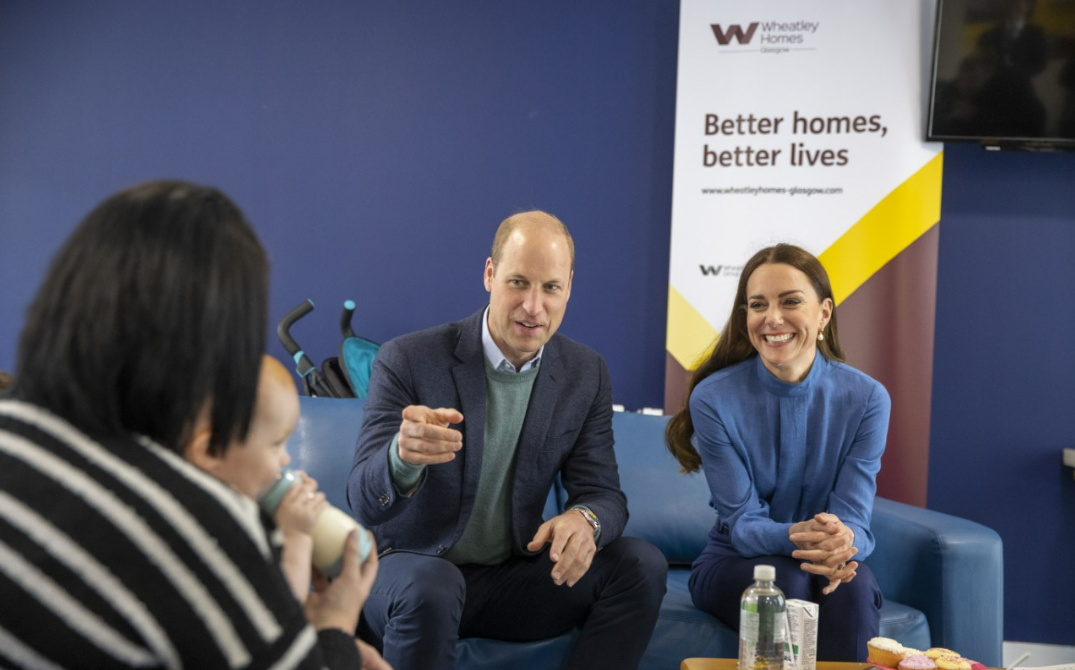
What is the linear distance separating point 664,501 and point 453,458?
102 centimetres

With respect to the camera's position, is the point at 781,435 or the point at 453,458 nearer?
the point at 453,458

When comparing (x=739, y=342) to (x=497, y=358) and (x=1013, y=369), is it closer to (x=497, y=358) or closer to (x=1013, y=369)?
(x=497, y=358)

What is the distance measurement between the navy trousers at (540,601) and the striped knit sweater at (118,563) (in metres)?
1.28

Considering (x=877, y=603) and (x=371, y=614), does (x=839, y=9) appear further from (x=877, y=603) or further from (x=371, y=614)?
(x=371, y=614)

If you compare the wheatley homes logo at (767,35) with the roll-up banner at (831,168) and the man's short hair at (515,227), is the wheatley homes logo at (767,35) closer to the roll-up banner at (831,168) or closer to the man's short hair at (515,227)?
the roll-up banner at (831,168)

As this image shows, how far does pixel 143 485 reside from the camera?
84cm

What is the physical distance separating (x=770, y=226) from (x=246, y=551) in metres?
3.08

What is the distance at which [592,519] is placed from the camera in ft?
A: 7.45

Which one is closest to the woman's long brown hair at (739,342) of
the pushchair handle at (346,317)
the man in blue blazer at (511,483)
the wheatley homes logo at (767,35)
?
the man in blue blazer at (511,483)

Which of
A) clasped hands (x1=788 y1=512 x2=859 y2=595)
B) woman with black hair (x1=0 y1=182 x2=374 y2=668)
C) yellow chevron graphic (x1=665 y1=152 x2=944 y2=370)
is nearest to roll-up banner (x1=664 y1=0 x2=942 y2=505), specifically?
yellow chevron graphic (x1=665 y1=152 x2=944 y2=370)

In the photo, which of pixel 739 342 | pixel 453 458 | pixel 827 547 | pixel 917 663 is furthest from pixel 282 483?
pixel 739 342

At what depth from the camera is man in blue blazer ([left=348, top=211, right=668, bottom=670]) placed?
2.25 metres

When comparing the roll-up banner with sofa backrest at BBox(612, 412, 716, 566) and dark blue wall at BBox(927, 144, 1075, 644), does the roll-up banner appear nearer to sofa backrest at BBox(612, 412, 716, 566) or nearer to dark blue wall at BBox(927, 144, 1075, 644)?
dark blue wall at BBox(927, 144, 1075, 644)

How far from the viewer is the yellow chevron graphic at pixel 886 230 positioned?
3.63 meters
